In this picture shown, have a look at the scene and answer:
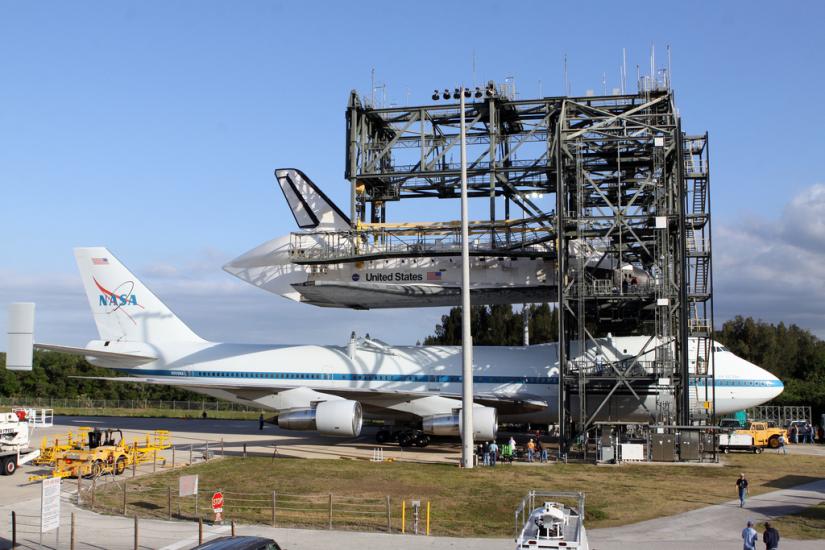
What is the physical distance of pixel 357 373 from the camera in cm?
4316

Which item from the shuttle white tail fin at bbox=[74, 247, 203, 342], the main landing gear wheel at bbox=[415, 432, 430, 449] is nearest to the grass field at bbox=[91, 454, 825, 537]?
the main landing gear wheel at bbox=[415, 432, 430, 449]

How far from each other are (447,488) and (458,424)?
881 cm

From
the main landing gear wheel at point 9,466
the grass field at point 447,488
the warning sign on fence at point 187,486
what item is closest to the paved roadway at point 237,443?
the main landing gear wheel at point 9,466

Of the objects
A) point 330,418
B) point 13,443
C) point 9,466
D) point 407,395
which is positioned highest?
point 407,395

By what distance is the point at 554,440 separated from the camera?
46688 millimetres

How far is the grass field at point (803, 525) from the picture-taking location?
65.1ft

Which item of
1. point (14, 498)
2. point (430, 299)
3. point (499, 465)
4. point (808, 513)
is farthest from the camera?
point (430, 299)

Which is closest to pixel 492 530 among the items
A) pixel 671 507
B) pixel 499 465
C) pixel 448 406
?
pixel 671 507

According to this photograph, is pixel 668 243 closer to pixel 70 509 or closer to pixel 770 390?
pixel 770 390

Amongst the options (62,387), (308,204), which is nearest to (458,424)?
(308,204)

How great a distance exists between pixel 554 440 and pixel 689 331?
10.9 m

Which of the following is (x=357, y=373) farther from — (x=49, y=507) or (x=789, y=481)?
(x=49, y=507)

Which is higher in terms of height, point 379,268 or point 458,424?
point 379,268

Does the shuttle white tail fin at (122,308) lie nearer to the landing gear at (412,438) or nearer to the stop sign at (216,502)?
the landing gear at (412,438)
